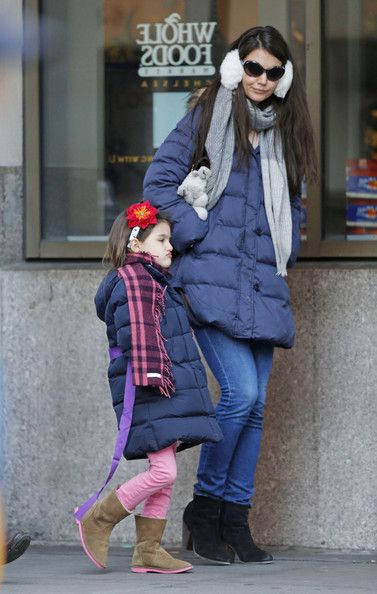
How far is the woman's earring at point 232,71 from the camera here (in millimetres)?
6105

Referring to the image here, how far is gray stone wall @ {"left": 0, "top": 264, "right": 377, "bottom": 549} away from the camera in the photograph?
6.82m

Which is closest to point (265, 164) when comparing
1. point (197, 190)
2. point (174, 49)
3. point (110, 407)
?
point (197, 190)

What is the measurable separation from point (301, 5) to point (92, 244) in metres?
1.46

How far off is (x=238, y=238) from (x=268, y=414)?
3.62 ft

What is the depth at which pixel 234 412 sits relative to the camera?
6.08 meters

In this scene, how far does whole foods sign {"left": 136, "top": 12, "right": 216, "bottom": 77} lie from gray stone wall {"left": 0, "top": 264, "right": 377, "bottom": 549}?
1.03m

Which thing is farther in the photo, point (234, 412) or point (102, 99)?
point (102, 99)

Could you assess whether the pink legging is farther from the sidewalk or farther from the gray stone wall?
the gray stone wall

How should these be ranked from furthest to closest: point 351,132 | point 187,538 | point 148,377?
point 351,132, point 187,538, point 148,377

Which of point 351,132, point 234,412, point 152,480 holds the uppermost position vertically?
point 351,132

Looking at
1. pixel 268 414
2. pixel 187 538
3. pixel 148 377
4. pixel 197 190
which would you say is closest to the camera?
pixel 148 377

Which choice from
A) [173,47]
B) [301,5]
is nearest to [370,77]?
[301,5]

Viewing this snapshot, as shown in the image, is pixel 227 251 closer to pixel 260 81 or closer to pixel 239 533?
pixel 260 81

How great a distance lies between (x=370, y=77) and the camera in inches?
278
